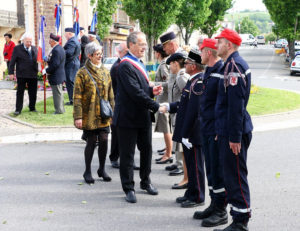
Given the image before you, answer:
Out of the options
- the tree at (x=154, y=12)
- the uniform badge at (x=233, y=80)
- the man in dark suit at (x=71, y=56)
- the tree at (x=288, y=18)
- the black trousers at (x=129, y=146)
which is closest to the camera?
the uniform badge at (x=233, y=80)

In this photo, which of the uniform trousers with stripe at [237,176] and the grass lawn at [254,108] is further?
the grass lawn at [254,108]

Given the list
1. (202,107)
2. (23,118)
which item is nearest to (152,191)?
(202,107)

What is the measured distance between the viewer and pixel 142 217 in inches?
208

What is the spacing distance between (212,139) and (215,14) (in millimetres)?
57799

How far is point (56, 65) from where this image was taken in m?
12.2

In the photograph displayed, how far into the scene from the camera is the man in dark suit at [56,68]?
1216 centimetres

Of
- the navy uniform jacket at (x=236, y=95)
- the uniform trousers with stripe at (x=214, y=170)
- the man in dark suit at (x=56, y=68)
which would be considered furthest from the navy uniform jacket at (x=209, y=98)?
the man in dark suit at (x=56, y=68)

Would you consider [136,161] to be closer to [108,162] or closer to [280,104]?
[108,162]

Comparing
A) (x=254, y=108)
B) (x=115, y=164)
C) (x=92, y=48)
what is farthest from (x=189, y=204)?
(x=254, y=108)

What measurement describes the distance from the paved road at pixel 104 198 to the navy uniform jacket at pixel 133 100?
1019 mm

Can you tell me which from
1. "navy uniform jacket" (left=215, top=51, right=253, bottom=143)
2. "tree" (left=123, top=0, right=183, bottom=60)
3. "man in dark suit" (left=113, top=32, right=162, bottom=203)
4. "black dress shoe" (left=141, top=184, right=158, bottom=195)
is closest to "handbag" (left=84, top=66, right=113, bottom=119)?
"man in dark suit" (left=113, top=32, right=162, bottom=203)

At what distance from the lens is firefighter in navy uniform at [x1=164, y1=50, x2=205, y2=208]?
18.1 feet

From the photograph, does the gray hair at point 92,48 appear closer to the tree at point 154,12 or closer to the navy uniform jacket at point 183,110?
the navy uniform jacket at point 183,110

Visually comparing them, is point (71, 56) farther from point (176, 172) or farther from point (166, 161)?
point (176, 172)
